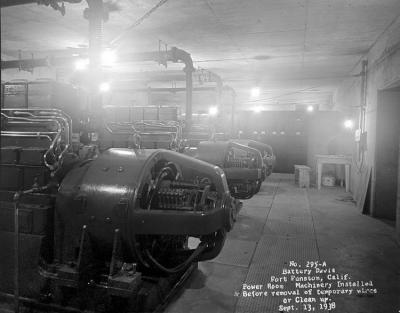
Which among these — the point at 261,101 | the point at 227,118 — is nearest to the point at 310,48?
the point at 227,118

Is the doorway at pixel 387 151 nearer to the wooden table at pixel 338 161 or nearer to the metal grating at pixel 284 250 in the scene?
the metal grating at pixel 284 250

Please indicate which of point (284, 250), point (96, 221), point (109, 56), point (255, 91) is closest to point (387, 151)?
point (284, 250)

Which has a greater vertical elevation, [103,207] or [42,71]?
[42,71]

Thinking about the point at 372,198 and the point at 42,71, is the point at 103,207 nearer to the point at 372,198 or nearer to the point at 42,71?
the point at 372,198

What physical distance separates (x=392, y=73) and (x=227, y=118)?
7.94 meters

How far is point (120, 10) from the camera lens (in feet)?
17.1

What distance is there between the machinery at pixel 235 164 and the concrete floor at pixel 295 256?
0.62 m

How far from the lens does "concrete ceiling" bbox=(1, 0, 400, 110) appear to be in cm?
507

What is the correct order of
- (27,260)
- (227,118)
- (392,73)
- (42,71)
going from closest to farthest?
(27,260), (392,73), (42,71), (227,118)

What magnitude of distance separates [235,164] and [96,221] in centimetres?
354

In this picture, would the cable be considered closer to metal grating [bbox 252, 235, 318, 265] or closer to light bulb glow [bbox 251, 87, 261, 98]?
metal grating [bbox 252, 235, 318, 265]

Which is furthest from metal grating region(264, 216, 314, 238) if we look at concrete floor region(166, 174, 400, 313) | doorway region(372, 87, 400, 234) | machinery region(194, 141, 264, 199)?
doorway region(372, 87, 400, 234)

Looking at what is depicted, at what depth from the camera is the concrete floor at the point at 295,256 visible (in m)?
3.00

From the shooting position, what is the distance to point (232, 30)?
6.20 meters
